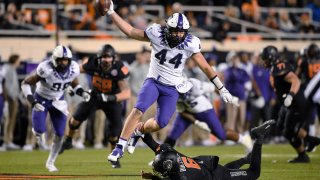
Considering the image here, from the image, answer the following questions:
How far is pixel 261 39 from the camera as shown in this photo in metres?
22.6

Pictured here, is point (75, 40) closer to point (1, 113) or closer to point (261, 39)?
point (1, 113)

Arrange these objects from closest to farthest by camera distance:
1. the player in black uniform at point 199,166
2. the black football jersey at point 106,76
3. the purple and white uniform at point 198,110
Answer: the player in black uniform at point 199,166, the black football jersey at point 106,76, the purple and white uniform at point 198,110

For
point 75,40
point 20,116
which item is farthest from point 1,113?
point 75,40

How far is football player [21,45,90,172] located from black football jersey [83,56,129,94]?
0.60 m

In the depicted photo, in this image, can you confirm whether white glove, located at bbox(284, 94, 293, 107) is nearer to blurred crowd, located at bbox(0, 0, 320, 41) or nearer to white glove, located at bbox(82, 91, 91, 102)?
white glove, located at bbox(82, 91, 91, 102)

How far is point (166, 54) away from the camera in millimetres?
10523

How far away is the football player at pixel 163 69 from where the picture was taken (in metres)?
10.3

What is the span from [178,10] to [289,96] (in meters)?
6.16

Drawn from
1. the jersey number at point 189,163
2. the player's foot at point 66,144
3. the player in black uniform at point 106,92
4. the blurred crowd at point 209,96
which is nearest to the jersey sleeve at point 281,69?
the player in black uniform at point 106,92

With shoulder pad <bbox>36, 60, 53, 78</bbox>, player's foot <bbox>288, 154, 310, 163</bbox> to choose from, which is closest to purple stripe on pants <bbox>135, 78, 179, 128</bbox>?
shoulder pad <bbox>36, 60, 53, 78</bbox>

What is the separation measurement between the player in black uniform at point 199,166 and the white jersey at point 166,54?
1.59m

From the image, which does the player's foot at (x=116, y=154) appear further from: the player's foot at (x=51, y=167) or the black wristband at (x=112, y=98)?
the black wristband at (x=112, y=98)

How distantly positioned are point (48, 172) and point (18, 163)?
69.6 inches

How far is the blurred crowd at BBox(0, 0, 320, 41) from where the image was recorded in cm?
1984
